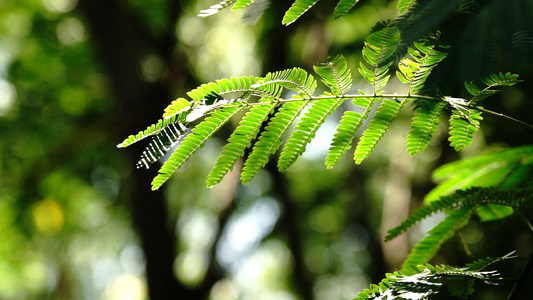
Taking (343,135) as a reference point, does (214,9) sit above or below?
above

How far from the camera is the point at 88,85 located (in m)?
7.71

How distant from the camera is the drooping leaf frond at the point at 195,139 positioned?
1202 mm

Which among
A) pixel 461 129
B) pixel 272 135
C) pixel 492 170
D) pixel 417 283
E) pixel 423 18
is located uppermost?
pixel 423 18

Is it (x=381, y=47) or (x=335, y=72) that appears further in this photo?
(x=335, y=72)

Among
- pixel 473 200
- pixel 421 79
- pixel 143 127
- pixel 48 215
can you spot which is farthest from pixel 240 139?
pixel 48 215

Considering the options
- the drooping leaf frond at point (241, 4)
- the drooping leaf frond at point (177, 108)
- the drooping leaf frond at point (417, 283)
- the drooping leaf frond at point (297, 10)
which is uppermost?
the drooping leaf frond at point (241, 4)

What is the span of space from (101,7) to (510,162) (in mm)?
5686

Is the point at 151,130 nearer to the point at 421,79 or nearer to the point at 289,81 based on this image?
the point at 289,81

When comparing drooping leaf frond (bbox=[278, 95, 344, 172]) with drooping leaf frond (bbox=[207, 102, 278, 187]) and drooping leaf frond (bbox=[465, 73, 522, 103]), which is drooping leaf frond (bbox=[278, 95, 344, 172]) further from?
drooping leaf frond (bbox=[465, 73, 522, 103])

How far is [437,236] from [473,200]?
0.18 meters

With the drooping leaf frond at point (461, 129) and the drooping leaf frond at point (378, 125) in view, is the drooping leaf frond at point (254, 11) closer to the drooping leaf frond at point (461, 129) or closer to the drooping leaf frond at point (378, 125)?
the drooping leaf frond at point (378, 125)

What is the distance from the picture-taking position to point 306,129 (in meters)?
1.27

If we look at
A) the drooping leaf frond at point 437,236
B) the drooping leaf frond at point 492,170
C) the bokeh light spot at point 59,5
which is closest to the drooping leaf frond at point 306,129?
the drooping leaf frond at point 437,236

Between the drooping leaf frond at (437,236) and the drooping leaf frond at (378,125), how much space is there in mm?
406
